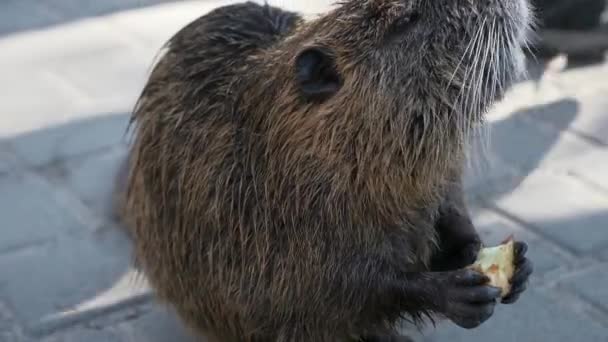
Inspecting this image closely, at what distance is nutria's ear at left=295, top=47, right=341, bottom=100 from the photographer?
2.66 m

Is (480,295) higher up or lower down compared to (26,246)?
higher up

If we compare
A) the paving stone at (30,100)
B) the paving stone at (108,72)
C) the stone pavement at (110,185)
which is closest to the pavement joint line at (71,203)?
the stone pavement at (110,185)

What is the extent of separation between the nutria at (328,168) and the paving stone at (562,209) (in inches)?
31.1

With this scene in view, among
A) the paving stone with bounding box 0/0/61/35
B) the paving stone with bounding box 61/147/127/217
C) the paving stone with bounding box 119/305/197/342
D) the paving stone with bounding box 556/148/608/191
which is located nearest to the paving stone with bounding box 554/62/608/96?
the paving stone with bounding box 556/148/608/191

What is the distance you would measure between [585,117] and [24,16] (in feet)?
8.18

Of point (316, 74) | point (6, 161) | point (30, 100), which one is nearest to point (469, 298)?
point (316, 74)

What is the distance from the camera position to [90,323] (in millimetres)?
3342

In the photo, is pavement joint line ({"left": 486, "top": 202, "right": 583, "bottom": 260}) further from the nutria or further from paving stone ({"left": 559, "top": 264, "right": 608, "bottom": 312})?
the nutria

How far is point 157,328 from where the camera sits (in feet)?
11.0

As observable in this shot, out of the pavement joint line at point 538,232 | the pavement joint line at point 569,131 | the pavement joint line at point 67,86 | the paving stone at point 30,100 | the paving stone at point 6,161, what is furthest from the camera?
the pavement joint line at point 67,86

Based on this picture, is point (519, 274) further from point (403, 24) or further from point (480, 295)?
point (403, 24)

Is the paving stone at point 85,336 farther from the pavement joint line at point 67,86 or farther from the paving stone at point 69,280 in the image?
the pavement joint line at point 67,86

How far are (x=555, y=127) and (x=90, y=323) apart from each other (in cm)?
192

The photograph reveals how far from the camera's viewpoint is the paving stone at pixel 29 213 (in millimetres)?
3715
